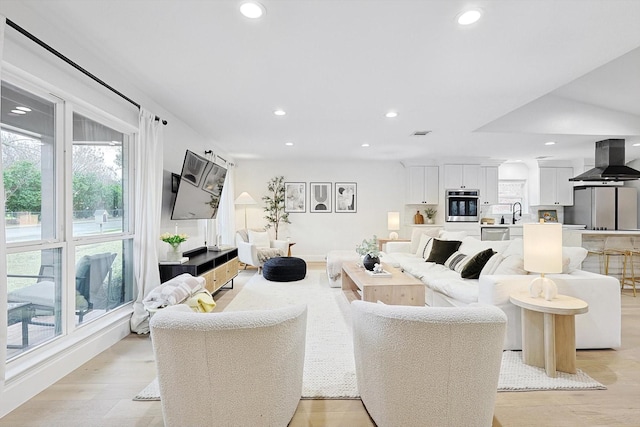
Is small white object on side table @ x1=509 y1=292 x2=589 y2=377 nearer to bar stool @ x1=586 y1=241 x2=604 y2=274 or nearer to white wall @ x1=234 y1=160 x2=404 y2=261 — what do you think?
bar stool @ x1=586 y1=241 x2=604 y2=274

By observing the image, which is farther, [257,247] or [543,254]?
[257,247]

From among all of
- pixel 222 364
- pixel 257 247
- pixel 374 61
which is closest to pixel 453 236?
pixel 374 61

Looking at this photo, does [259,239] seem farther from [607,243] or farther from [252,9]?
[607,243]

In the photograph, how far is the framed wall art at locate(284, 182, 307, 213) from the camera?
775cm

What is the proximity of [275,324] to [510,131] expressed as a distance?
16.0 feet

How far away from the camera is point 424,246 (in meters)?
5.33

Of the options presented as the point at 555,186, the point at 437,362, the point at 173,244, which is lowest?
the point at 437,362

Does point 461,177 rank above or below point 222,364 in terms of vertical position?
above

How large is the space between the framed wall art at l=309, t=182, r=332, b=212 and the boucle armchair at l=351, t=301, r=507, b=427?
6.23 m

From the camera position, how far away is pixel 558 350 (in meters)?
2.36

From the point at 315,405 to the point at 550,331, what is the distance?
1.75m

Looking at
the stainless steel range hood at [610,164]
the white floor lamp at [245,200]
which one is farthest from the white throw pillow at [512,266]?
the white floor lamp at [245,200]

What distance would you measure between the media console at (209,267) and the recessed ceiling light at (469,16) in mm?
3283

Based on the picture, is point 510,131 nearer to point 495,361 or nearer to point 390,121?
point 390,121
